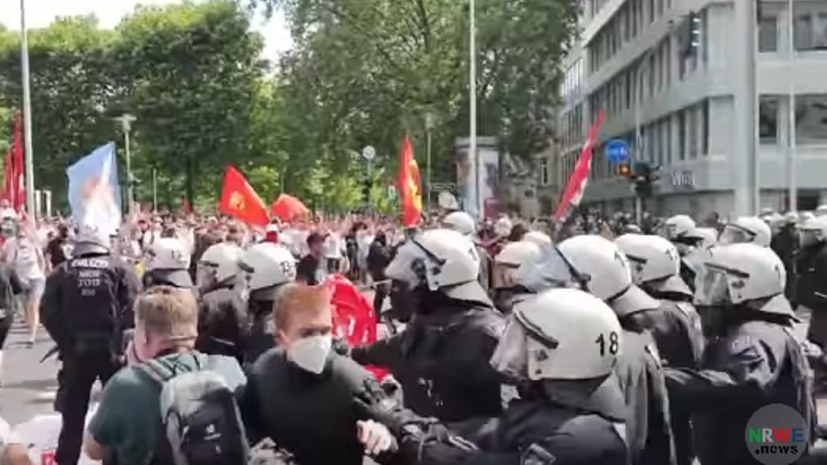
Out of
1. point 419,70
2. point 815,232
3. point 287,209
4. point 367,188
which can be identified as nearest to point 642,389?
point 815,232

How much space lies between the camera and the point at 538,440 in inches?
Result: 144

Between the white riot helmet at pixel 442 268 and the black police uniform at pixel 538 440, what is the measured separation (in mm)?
1444

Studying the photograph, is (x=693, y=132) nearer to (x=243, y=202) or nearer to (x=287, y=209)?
(x=287, y=209)

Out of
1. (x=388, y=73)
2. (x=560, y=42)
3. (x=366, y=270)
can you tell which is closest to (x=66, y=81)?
(x=388, y=73)

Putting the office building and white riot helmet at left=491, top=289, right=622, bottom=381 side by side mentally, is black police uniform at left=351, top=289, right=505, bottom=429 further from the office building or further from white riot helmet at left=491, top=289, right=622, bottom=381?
the office building

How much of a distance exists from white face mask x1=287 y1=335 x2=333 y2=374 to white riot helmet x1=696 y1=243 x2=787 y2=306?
187cm

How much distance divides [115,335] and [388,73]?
3647 centimetres

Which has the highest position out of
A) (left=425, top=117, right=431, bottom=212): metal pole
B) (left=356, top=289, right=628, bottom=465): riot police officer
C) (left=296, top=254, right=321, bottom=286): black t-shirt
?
(left=425, top=117, right=431, bottom=212): metal pole

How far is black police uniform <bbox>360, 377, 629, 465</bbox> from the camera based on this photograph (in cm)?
359

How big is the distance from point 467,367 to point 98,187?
27.5 ft

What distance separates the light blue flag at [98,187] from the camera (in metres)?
12.8

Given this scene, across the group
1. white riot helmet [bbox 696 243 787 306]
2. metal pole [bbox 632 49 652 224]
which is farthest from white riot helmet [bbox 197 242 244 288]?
metal pole [bbox 632 49 652 224]

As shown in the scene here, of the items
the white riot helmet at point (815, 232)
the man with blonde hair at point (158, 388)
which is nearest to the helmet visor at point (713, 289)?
the man with blonde hair at point (158, 388)

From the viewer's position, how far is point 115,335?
349 inches
